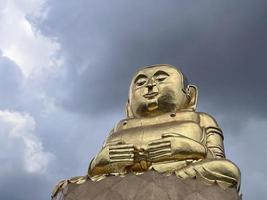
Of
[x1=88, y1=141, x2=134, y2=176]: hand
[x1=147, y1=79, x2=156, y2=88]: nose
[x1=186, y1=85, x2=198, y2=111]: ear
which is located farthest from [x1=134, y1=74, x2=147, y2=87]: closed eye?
[x1=88, y1=141, x2=134, y2=176]: hand

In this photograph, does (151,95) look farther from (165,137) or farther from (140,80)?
(165,137)

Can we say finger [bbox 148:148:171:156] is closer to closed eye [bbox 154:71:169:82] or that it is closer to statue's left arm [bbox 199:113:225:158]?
statue's left arm [bbox 199:113:225:158]

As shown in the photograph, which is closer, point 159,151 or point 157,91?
point 159,151

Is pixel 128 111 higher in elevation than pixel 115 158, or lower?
higher

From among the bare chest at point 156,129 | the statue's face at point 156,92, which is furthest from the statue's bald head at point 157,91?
the bare chest at point 156,129

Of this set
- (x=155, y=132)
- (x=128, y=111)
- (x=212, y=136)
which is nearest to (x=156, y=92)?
(x=128, y=111)

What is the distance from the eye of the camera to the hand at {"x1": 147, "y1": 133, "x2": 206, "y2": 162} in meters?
7.33

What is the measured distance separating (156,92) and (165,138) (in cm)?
171

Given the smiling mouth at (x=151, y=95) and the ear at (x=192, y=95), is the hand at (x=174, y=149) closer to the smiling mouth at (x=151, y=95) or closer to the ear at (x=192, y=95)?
the smiling mouth at (x=151, y=95)

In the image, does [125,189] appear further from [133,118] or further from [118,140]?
[133,118]

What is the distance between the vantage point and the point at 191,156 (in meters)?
7.39

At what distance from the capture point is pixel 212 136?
8.50 meters

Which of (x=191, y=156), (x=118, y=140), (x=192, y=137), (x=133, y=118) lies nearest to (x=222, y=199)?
(x=191, y=156)

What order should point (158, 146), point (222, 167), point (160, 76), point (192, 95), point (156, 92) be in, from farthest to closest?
point (192, 95) → point (160, 76) → point (156, 92) → point (158, 146) → point (222, 167)
